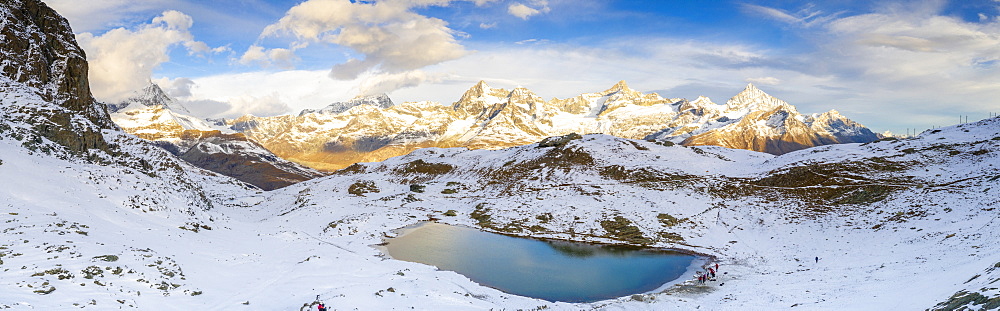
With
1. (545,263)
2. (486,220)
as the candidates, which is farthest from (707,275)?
(486,220)

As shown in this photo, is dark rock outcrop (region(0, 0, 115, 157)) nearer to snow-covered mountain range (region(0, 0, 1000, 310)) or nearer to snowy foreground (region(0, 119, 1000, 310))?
snow-covered mountain range (region(0, 0, 1000, 310))

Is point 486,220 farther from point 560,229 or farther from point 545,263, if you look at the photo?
point 545,263

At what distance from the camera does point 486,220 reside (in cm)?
→ 8112

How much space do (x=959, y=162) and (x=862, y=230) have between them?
2847cm

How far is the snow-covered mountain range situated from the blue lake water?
3.47m

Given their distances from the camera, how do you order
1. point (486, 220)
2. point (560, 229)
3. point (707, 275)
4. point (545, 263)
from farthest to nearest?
point (486, 220), point (560, 229), point (545, 263), point (707, 275)

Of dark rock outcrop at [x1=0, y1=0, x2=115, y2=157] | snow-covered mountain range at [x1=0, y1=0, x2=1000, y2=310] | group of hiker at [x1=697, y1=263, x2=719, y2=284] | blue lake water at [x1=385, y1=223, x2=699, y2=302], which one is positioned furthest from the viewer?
dark rock outcrop at [x1=0, y1=0, x2=115, y2=157]

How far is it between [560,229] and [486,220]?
→ 13.6m

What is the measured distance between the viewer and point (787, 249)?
186 feet

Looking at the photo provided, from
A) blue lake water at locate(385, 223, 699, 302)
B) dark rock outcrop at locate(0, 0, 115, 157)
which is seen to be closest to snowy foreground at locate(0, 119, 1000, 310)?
blue lake water at locate(385, 223, 699, 302)

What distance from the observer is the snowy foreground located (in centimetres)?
2753

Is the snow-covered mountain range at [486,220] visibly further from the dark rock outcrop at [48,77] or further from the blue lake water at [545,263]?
the blue lake water at [545,263]

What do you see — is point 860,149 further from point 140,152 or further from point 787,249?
point 140,152

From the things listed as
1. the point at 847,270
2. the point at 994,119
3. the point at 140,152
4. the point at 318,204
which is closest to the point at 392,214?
the point at 318,204
